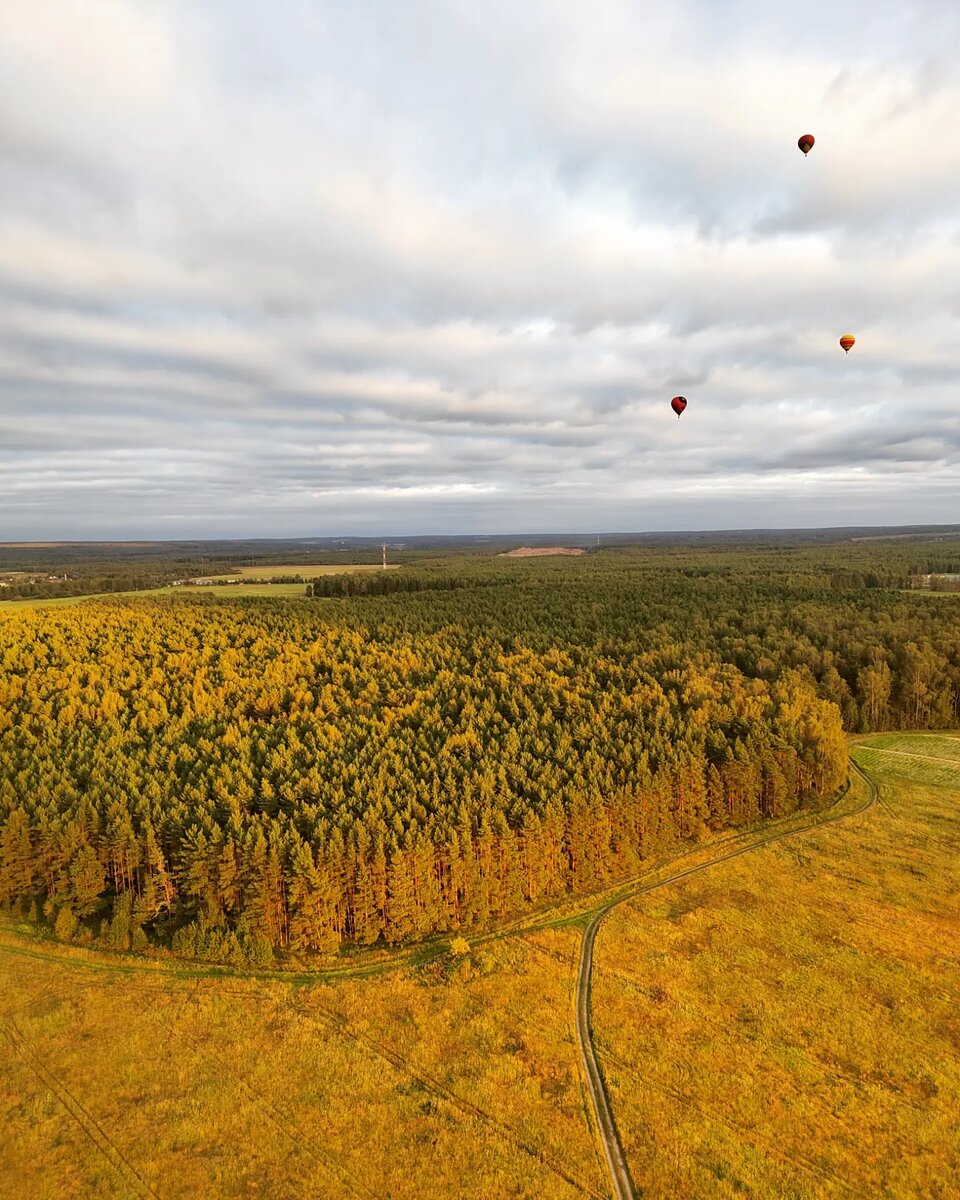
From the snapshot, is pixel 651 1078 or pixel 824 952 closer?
pixel 651 1078

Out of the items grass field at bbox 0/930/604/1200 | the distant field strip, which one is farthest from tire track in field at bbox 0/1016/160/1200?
the distant field strip

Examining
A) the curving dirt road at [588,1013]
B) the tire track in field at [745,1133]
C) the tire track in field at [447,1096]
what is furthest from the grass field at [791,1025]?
the tire track in field at [447,1096]

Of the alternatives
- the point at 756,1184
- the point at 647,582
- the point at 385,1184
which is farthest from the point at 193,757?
the point at 647,582

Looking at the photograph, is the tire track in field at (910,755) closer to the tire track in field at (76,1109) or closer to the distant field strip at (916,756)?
the distant field strip at (916,756)

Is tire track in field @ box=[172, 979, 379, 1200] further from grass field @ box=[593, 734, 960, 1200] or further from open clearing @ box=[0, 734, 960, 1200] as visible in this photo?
grass field @ box=[593, 734, 960, 1200]

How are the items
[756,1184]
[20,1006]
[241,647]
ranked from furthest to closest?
[241,647], [20,1006], [756,1184]

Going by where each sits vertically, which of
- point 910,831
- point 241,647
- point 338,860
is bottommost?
point 910,831

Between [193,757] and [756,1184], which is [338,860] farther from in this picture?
[756,1184]

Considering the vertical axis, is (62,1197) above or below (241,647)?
below
